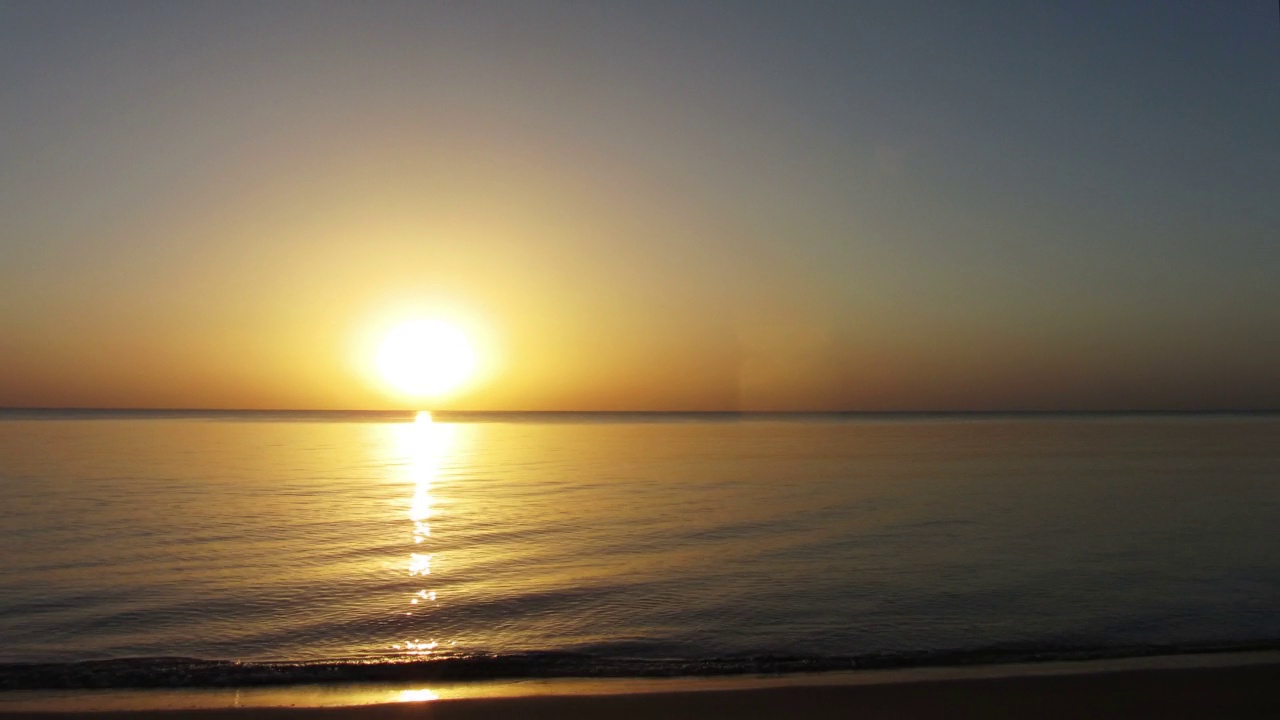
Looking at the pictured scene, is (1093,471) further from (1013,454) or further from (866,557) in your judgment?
(866,557)

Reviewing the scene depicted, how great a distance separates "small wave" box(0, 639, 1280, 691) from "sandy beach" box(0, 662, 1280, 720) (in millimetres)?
913

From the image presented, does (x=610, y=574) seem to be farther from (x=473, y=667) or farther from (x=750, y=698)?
(x=750, y=698)

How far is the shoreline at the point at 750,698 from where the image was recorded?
814cm

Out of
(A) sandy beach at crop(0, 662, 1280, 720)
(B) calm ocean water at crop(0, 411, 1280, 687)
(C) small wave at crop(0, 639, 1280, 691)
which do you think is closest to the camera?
(A) sandy beach at crop(0, 662, 1280, 720)

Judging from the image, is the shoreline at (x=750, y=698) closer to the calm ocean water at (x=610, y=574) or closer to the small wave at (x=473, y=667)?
the small wave at (x=473, y=667)

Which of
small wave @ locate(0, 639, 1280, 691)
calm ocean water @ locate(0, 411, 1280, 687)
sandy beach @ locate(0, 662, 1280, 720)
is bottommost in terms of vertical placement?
sandy beach @ locate(0, 662, 1280, 720)

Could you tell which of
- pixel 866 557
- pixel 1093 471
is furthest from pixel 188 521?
pixel 1093 471

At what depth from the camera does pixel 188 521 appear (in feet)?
69.7

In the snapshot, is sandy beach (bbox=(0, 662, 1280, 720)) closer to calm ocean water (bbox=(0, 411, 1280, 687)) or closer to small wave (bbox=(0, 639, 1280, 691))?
small wave (bbox=(0, 639, 1280, 691))

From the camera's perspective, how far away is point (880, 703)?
8.41 meters

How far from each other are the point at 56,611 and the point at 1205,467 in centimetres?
4233

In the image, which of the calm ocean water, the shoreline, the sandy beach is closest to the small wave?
the calm ocean water

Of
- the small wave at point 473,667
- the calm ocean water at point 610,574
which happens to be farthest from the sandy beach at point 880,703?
the calm ocean water at point 610,574

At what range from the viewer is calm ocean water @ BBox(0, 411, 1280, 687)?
10.6 meters
